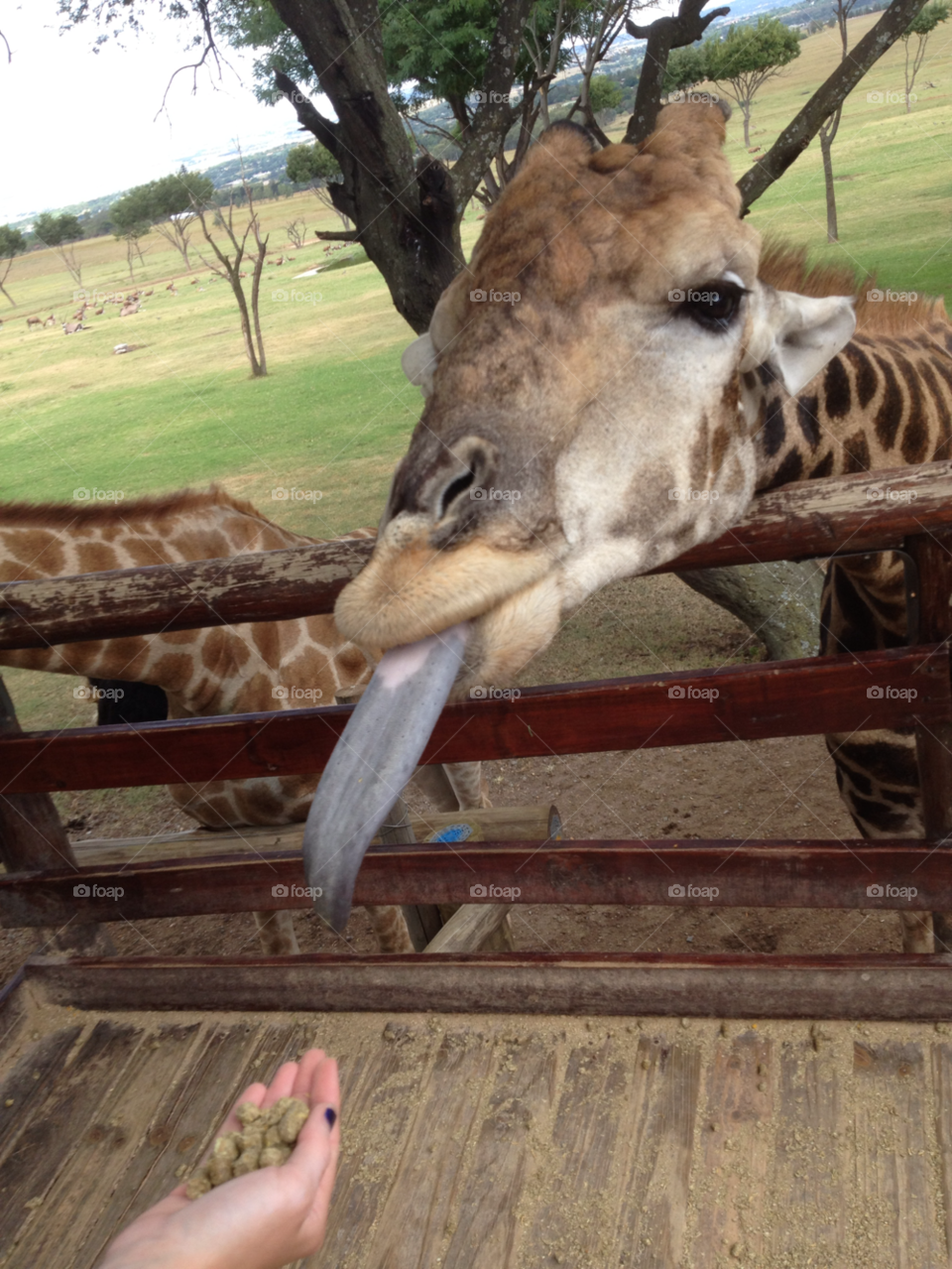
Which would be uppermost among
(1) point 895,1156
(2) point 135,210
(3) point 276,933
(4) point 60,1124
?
(2) point 135,210

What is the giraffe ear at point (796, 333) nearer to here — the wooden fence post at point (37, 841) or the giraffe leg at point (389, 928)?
the wooden fence post at point (37, 841)

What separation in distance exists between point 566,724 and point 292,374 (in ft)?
69.0

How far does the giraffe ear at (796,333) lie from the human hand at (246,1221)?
1729mm

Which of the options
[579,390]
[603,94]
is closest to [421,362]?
[579,390]

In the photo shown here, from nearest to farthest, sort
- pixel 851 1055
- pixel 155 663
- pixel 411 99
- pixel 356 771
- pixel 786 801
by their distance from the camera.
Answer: pixel 356 771
pixel 851 1055
pixel 155 663
pixel 786 801
pixel 411 99

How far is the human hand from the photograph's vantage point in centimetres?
147

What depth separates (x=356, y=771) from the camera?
1.53 metres

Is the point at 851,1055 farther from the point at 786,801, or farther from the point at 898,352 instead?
the point at 786,801

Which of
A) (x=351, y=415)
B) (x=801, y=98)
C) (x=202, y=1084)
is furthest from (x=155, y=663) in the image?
(x=801, y=98)

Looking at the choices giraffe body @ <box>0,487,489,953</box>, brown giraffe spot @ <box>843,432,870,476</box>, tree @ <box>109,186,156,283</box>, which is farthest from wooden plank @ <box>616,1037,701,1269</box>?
tree @ <box>109,186,156,283</box>

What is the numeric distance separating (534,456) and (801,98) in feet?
169

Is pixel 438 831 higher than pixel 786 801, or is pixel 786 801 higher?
pixel 438 831

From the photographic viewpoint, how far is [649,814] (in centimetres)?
564

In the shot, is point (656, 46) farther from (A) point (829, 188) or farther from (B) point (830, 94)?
(A) point (829, 188)
